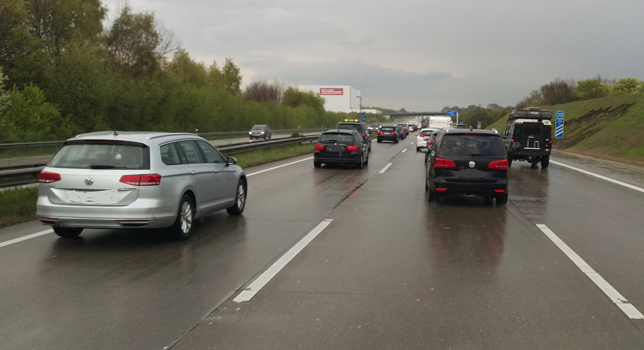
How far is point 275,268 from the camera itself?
7.46 m

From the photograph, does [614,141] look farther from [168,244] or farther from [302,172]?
[168,244]

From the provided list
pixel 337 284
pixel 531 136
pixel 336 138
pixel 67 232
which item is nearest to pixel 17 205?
pixel 67 232

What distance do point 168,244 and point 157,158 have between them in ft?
4.04

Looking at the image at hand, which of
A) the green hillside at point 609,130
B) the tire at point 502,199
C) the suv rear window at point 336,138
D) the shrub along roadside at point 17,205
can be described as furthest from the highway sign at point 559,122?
the shrub along roadside at point 17,205

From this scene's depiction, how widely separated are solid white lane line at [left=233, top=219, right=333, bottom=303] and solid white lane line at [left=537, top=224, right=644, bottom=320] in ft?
11.6

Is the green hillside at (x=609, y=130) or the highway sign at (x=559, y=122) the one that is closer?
the green hillside at (x=609, y=130)

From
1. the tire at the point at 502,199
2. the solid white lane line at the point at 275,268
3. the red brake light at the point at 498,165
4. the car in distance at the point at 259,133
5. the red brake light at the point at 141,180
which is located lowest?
the car in distance at the point at 259,133

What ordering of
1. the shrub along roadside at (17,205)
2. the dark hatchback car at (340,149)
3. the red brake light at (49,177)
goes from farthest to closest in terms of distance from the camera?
the dark hatchback car at (340,149)
the shrub along roadside at (17,205)
the red brake light at (49,177)

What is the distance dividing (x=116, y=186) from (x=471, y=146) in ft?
26.3

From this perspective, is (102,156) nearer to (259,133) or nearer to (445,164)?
(445,164)

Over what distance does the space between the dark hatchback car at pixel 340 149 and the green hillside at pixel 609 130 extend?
1479cm

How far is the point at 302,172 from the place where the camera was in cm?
2181

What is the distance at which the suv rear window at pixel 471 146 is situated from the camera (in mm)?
13523

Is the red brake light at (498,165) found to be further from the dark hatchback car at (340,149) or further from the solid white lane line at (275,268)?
the dark hatchback car at (340,149)
